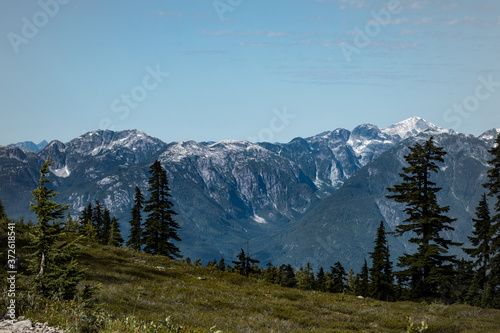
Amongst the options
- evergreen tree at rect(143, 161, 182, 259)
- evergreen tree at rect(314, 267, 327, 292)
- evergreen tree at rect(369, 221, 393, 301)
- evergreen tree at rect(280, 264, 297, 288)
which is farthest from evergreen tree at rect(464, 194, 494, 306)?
evergreen tree at rect(280, 264, 297, 288)

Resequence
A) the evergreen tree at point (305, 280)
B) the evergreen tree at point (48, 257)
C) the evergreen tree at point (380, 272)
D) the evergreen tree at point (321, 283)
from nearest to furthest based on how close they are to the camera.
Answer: the evergreen tree at point (48, 257) → the evergreen tree at point (380, 272) → the evergreen tree at point (321, 283) → the evergreen tree at point (305, 280)

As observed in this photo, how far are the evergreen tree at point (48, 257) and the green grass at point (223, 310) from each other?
87cm

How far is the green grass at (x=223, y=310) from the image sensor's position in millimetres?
15553

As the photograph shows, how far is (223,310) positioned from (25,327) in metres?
11.4

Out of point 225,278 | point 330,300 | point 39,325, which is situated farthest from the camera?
point 225,278

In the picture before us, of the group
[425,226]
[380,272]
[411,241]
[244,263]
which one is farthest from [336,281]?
[425,226]

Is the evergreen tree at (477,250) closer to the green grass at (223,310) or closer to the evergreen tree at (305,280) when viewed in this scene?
the green grass at (223,310)

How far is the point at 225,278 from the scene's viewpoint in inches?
1368

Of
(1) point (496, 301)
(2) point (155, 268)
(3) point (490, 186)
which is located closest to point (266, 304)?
(2) point (155, 268)

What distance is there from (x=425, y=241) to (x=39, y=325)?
33.0m

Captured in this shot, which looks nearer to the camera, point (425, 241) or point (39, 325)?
point (39, 325)

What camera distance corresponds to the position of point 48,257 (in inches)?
635

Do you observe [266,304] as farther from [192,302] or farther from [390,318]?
[390,318]

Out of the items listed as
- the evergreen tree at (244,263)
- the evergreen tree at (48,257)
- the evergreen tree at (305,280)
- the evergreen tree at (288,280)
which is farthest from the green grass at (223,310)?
the evergreen tree at (305,280)
